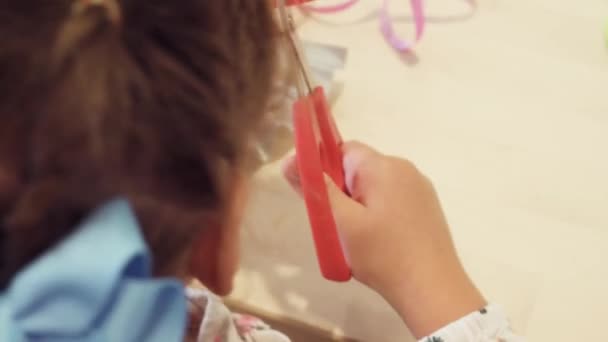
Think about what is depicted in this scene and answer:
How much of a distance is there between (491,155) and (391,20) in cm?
16

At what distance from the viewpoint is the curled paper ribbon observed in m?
0.63

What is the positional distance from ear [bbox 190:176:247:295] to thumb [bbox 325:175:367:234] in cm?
10

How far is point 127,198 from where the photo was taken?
11.6 inches

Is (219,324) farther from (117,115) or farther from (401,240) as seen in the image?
(117,115)

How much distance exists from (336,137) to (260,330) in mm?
137

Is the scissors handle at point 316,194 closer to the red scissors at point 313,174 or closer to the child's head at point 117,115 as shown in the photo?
the red scissors at point 313,174

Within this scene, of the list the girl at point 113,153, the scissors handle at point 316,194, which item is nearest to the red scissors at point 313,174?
the scissors handle at point 316,194

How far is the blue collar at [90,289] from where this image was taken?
276 mm

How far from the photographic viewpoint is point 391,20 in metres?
0.65

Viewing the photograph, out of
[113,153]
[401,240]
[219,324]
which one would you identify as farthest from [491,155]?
[113,153]

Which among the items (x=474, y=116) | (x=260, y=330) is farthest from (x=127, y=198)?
(x=474, y=116)

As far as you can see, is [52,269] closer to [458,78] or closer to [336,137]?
[336,137]

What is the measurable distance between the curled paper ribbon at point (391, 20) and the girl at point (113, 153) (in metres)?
0.30

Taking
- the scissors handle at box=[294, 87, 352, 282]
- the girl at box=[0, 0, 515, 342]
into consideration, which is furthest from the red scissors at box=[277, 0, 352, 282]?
the girl at box=[0, 0, 515, 342]
